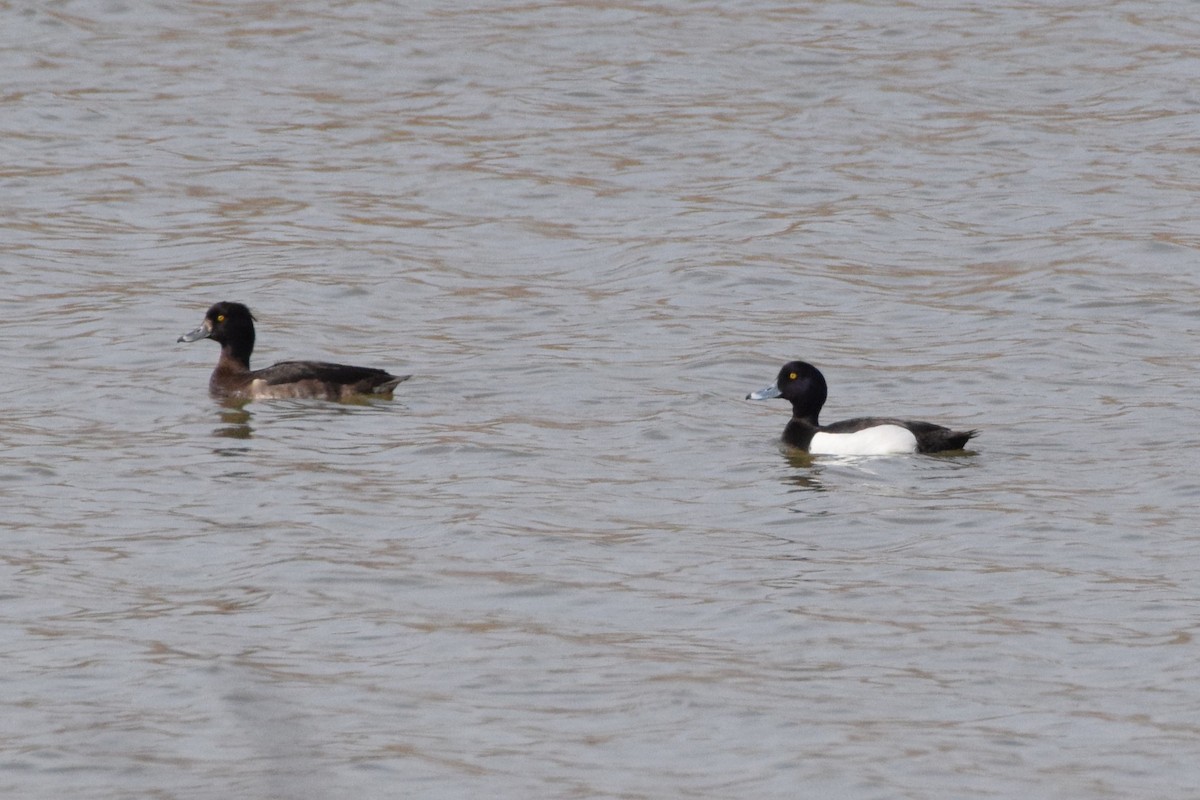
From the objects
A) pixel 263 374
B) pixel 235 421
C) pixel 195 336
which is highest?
pixel 195 336

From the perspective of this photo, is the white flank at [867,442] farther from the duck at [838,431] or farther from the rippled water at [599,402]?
the rippled water at [599,402]

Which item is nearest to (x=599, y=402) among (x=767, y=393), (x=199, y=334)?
(x=767, y=393)

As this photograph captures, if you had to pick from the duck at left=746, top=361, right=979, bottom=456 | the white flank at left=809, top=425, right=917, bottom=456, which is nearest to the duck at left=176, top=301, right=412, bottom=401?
the duck at left=746, top=361, right=979, bottom=456

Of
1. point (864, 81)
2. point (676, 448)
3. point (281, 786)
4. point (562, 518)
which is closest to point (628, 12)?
point (864, 81)

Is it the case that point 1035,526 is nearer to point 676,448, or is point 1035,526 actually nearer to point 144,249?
point 676,448

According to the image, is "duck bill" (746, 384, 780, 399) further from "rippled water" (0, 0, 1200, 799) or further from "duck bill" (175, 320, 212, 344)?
"duck bill" (175, 320, 212, 344)

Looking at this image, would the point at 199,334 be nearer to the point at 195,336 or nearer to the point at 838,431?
the point at 195,336

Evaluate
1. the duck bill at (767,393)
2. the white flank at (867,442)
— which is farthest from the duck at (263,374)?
the white flank at (867,442)

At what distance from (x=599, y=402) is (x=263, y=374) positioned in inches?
104

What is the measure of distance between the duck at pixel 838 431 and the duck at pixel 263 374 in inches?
116

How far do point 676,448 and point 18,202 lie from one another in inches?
424

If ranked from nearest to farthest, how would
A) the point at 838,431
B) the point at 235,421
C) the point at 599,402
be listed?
1. the point at 838,431
2. the point at 235,421
3. the point at 599,402

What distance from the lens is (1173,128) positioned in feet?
86.0

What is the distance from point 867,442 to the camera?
49.7 ft
